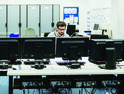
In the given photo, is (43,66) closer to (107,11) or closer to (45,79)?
(45,79)

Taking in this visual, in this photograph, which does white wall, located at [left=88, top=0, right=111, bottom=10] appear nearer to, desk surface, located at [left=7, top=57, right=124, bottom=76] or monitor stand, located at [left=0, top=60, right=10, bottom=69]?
desk surface, located at [left=7, top=57, right=124, bottom=76]

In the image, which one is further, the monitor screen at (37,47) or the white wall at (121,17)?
the white wall at (121,17)

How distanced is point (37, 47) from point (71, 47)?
503mm

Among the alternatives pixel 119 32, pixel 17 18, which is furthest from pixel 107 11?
pixel 17 18

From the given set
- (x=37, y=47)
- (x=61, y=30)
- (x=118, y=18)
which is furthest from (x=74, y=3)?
(x=37, y=47)

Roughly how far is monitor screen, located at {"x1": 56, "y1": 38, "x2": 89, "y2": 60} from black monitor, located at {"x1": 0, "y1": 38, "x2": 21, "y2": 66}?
1.95ft

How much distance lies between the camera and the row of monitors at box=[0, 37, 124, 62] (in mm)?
3363

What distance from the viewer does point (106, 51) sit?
3.31 meters

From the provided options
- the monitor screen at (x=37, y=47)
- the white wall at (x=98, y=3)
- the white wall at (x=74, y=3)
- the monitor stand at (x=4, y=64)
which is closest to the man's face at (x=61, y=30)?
the monitor screen at (x=37, y=47)

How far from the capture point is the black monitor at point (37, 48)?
133 inches

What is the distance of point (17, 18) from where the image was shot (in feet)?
32.4

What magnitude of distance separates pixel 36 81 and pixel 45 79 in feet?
0.42

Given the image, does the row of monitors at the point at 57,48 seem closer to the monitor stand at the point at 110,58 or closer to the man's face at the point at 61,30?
the monitor stand at the point at 110,58

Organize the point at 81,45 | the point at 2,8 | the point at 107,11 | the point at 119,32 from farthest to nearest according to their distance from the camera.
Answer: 1. the point at 2,8
2. the point at 107,11
3. the point at 119,32
4. the point at 81,45
